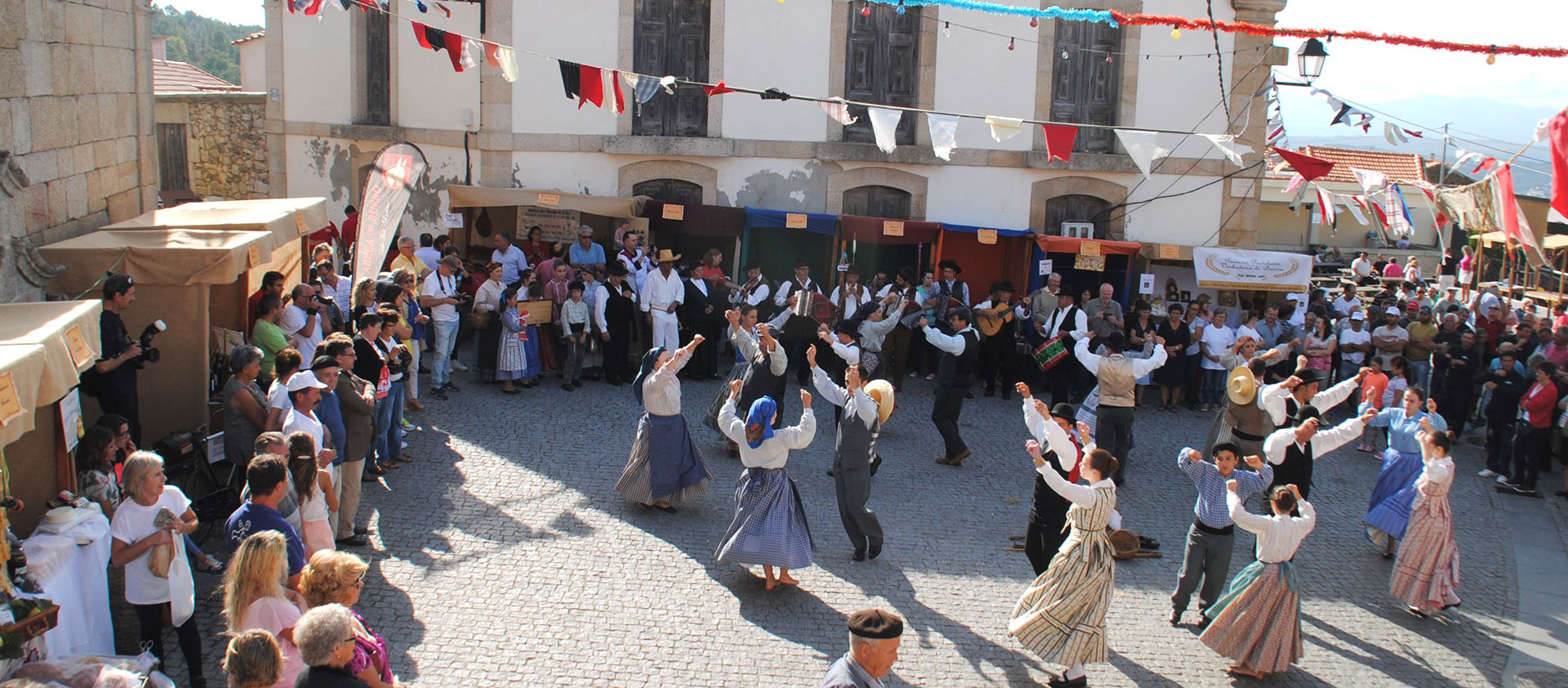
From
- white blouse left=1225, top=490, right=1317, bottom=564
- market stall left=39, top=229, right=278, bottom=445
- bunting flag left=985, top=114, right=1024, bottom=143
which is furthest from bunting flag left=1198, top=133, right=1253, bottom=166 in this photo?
market stall left=39, top=229, right=278, bottom=445

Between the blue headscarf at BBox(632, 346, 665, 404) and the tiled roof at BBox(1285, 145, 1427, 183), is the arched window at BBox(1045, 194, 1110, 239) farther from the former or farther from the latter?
the tiled roof at BBox(1285, 145, 1427, 183)

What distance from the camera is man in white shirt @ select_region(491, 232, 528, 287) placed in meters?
13.8

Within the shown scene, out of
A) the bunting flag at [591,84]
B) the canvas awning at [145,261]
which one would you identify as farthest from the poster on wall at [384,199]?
the bunting flag at [591,84]

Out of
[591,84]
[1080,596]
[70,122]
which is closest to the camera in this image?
[1080,596]

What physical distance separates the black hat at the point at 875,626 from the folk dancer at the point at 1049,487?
3.22m

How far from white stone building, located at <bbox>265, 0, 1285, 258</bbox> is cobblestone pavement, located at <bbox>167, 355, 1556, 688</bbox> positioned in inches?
250

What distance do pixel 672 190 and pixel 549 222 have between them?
205cm

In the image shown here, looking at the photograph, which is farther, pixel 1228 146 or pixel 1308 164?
pixel 1228 146

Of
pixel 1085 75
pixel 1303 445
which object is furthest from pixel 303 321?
pixel 1085 75

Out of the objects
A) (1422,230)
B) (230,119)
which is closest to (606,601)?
(230,119)

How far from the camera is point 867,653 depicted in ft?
14.3

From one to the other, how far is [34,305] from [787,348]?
8448mm

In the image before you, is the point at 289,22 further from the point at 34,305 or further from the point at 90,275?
the point at 34,305

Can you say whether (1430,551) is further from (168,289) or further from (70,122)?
(70,122)
